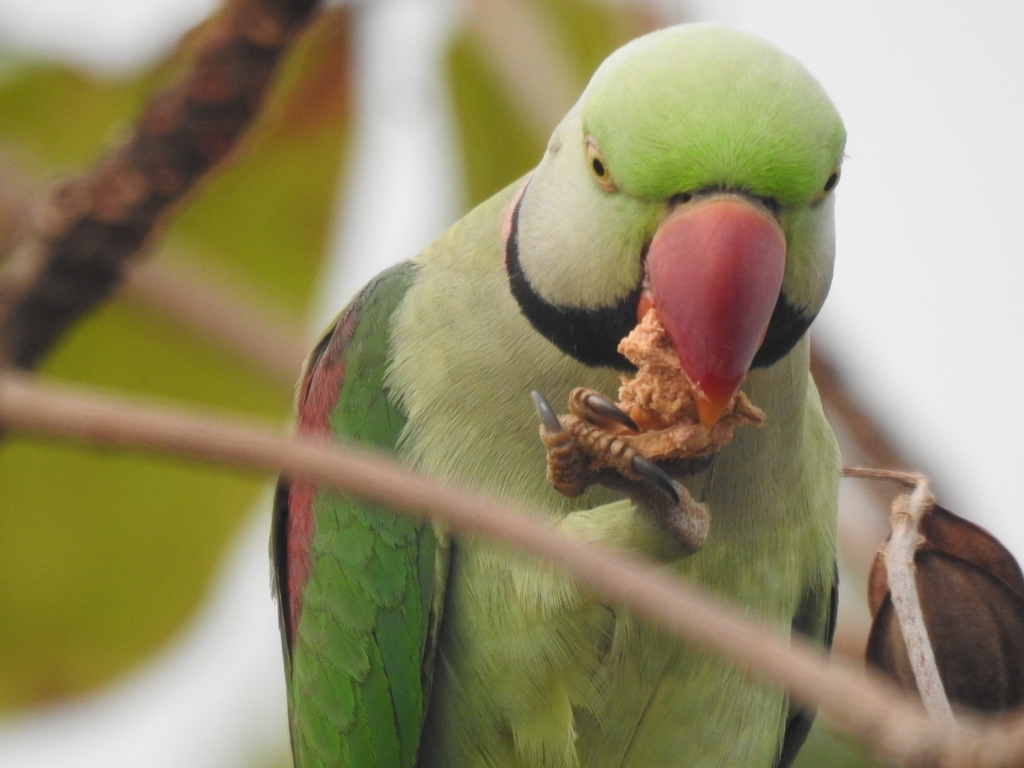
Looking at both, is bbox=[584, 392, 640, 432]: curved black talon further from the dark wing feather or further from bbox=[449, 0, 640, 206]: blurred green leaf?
bbox=[449, 0, 640, 206]: blurred green leaf

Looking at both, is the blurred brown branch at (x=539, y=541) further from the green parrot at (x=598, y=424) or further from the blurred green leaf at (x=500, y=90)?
the blurred green leaf at (x=500, y=90)

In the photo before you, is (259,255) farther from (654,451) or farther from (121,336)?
(654,451)

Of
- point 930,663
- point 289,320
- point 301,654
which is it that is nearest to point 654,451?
point 930,663

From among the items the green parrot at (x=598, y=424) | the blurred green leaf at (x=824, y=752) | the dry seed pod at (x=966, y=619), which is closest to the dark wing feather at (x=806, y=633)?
the green parrot at (x=598, y=424)

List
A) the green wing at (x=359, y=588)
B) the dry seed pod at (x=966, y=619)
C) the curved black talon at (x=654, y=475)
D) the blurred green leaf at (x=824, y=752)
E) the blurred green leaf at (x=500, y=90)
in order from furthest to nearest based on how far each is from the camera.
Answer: the blurred green leaf at (x=500, y=90) → the blurred green leaf at (x=824, y=752) → the green wing at (x=359, y=588) → the curved black talon at (x=654, y=475) → the dry seed pod at (x=966, y=619)

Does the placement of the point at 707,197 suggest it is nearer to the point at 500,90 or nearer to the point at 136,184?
the point at 136,184

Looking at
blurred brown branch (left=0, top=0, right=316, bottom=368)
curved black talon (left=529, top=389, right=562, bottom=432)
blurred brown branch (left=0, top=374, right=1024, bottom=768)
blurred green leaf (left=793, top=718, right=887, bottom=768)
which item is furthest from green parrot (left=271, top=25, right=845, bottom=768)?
blurred brown branch (left=0, top=374, right=1024, bottom=768)
